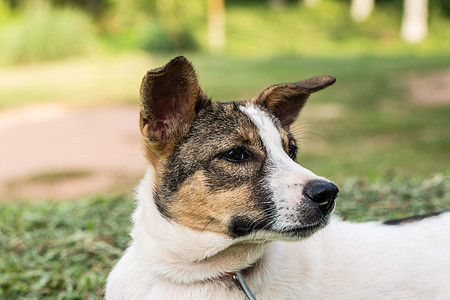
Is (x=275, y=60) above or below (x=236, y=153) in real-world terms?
below

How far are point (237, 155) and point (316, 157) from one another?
7940 millimetres

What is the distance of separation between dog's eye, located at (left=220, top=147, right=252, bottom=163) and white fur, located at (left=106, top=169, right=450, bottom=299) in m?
0.45

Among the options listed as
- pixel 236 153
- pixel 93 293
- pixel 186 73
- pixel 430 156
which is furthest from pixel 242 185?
pixel 430 156

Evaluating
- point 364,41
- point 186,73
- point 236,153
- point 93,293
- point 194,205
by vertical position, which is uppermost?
point 186,73

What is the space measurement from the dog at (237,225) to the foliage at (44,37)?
2132 cm

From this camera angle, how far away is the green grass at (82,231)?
4977 millimetres

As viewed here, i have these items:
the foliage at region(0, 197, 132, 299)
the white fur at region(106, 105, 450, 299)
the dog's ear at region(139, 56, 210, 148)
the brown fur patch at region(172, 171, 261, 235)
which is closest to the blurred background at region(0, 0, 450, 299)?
the foliage at region(0, 197, 132, 299)

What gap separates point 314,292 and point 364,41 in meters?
26.0

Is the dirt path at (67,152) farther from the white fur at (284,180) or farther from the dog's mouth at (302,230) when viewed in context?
the dog's mouth at (302,230)

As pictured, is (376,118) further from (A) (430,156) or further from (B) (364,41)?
(B) (364,41)

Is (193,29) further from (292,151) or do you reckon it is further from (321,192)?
(321,192)

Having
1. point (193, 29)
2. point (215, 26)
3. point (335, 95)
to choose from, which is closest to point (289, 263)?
point (335, 95)

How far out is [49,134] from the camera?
1405 centimetres

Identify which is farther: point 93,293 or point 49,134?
point 49,134
